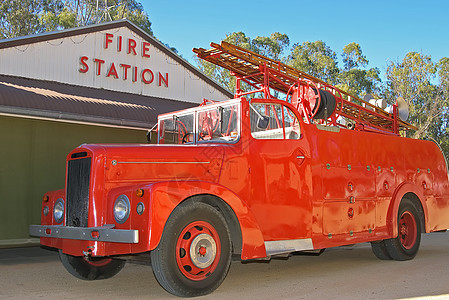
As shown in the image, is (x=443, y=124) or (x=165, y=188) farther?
(x=443, y=124)

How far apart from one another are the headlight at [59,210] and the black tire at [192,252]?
158cm

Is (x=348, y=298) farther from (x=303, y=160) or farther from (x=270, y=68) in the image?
(x=270, y=68)

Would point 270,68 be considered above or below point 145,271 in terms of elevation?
above

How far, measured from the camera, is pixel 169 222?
15.8 ft

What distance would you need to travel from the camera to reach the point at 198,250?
5035 mm

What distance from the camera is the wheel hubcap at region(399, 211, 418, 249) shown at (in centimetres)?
796

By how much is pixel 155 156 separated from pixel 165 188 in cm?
66

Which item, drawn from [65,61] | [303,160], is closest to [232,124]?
[303,160]

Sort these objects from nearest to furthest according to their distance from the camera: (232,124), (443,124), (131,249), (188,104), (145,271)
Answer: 1. (131,249)
2. (232,124)
3. (145,271)
4. (188,104)
5. (443,124)

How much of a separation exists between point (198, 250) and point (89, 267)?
1.93 meters

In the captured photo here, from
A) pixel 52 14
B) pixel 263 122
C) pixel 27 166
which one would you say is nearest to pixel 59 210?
pixel 263 122

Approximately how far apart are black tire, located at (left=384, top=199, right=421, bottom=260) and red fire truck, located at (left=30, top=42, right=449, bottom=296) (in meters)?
0.02

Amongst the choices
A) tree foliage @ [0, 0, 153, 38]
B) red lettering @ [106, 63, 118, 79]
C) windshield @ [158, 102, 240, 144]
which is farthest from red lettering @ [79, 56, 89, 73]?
tree foliage @ [0, 0, 153, 38]

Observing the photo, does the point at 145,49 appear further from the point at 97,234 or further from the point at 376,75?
the point at 376,75
